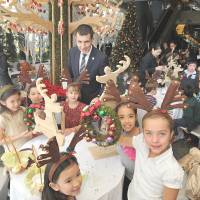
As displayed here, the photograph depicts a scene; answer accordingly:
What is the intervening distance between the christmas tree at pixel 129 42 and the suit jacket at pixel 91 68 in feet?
12.4

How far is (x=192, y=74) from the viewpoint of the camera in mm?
5051

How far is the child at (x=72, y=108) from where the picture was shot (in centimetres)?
274

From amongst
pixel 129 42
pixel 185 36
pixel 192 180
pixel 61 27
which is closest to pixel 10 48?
pixel 129 42

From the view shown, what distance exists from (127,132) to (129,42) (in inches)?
196

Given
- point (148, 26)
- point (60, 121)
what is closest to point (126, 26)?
point (148, 26)

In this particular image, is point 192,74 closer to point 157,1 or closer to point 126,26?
point 126,26

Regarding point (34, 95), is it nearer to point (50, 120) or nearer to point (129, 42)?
point (50, 120)

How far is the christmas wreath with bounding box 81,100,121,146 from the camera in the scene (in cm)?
216

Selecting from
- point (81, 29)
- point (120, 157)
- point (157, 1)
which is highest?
point (157, 1)

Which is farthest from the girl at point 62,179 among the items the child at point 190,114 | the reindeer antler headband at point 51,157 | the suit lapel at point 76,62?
the child at point 190,114

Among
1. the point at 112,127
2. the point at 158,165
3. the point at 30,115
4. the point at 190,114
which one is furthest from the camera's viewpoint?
the point at 190,114

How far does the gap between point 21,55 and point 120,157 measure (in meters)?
6.05

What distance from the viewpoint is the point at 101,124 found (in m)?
2.23

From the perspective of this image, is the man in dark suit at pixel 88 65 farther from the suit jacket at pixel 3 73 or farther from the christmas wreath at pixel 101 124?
the suit jacket at pixel 3 73
